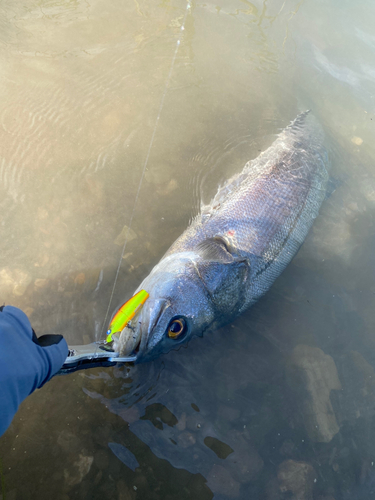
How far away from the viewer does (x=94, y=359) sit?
2.47 m

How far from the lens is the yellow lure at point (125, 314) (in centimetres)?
258

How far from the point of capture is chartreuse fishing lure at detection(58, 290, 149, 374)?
236 cm

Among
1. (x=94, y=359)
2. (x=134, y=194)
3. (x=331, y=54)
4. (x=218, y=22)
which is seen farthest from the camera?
(x=331, y=54)

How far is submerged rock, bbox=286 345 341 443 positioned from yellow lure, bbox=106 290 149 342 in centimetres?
208

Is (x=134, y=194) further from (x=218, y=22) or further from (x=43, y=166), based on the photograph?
(x=218, y=22)

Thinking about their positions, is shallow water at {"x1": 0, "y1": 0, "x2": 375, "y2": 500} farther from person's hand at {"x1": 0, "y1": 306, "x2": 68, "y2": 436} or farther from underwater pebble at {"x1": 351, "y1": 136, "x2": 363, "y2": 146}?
person's hand at {"x1": 0, "y1": 306, "x2": 68, "y2": 436}

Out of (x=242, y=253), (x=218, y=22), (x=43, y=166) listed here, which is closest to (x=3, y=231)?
(x=43, y=166)

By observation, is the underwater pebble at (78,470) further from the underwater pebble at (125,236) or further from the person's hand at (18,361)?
the underwater pebble at (125,236)

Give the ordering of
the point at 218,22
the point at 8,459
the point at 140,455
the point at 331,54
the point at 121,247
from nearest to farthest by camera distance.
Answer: the point at 8,459 < the point at 140,455 < the point at 121,247 < the point at 218,22 < the point at 331,54

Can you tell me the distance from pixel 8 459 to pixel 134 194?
312 cm

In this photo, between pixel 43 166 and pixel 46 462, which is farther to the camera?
pixel 43 166

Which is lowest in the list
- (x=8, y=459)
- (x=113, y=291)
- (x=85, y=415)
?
(x=8, y=459)

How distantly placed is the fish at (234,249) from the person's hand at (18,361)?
76 centimetres

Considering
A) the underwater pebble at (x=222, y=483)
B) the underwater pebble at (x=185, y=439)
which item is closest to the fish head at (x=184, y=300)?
the underwater pebble at (x=185, y=439)
